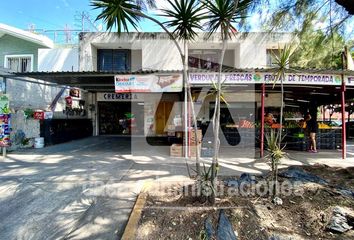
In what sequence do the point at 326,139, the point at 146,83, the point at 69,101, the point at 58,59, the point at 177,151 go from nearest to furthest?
the point at 146,83 < the point at 177,151 < the point at 326,139 < the point at 69,101 < the point at 58,59

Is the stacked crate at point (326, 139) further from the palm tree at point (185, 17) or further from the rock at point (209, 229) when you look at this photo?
the rock at point (209, 229)

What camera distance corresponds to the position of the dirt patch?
379 centimetres

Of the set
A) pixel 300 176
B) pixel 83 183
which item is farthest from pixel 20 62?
pixel 300 176

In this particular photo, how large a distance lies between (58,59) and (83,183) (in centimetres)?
1300

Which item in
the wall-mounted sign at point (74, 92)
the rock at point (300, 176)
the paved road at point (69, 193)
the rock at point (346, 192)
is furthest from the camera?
the wall-mounted sign at point (74, 92)

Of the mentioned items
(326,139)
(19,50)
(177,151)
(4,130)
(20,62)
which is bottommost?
(177,151)

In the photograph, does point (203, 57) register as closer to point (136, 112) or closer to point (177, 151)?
point (136, 112)

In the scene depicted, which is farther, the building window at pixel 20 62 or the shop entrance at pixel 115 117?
the shop entrance at pixel 115 117

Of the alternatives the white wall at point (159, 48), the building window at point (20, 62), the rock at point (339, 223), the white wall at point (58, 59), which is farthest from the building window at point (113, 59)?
the rock at point (339, 223)

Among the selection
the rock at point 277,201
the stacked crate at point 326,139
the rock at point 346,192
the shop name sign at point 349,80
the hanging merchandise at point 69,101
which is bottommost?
the rock at point 277,201

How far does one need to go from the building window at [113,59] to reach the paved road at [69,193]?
30.2 feet

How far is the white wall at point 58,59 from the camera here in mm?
16812

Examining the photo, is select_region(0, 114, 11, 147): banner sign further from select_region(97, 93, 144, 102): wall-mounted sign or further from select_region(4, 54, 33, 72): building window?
select_region(4, 54, 33, 72): building window

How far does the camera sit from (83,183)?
626 centimetres
